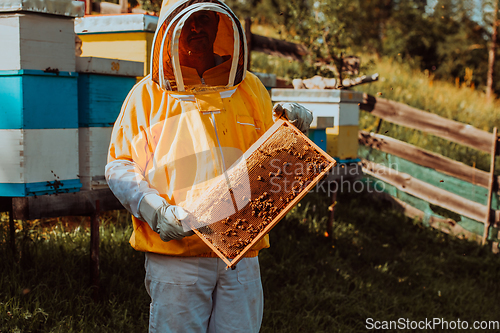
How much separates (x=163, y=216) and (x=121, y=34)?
7.54ft

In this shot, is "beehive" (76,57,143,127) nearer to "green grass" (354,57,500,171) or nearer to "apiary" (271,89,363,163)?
"apiary" (271,89,363,163)

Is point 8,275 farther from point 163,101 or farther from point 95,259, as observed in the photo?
point 163,101

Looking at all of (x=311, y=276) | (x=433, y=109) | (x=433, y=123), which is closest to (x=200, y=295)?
(x=311, y=276)

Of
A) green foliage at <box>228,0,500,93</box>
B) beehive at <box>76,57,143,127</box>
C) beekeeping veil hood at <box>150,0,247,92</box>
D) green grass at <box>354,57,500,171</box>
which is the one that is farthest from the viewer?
green foliage at <box>228,0,500,93</box>

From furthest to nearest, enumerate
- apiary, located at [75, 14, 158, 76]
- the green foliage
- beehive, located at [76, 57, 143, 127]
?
the green foliage
apiary, located at [75, 14, 158, 76]
beehive, located at [76, 57, 143, 127]

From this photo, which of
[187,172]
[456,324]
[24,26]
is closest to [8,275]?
[24,26]

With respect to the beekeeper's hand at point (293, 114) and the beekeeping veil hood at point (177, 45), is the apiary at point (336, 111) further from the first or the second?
the beekeeping veil hood at point (177, 45)

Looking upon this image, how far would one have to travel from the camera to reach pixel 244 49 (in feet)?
6.57

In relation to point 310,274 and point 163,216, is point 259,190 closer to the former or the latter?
point 163,216

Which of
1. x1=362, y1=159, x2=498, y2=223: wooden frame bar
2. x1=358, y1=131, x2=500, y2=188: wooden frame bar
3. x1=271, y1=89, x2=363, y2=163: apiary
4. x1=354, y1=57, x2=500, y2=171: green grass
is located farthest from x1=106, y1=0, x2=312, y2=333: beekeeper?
x1=354, y1=57, x2=500, y2=171: green grass

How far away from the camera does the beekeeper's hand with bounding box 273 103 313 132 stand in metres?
1.96

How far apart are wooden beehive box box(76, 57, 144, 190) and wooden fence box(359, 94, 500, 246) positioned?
4.43 meters

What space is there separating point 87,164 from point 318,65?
13.2 ft

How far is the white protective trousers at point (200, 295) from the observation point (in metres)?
1.87
